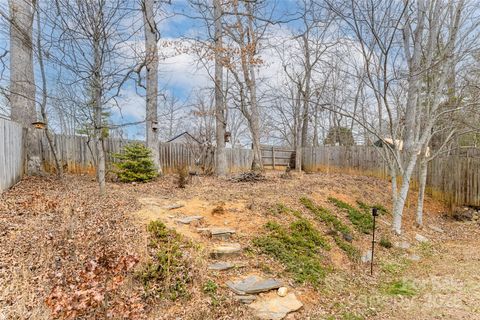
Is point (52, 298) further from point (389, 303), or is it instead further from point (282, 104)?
point (282, 104)

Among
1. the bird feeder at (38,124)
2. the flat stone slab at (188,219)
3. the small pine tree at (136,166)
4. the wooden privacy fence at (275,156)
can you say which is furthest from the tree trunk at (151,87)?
the wooden privacy fence at (275,156)

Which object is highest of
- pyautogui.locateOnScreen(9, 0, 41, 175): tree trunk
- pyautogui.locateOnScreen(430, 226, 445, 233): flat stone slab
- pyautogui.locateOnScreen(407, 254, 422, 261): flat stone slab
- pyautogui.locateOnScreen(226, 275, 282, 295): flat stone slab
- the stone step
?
pyautogui.locateOnScreen(9, 0, 41, 175): tree trunk

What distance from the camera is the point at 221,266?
11.1ft

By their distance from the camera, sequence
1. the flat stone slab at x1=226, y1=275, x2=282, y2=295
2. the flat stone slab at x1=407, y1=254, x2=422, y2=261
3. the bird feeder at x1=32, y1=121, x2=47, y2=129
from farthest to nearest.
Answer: the bird feeder at x1=32, y1=121, x2=47, y2=129 < the flat stone slab at x1=407, y1=254, x2=422, y2=261 < the flat stone slab at x1=226, y1=275, x2=282, y2=295

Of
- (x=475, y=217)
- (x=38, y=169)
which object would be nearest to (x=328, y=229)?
(x=475, y=217)

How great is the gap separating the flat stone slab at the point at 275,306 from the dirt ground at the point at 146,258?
3.7 inches

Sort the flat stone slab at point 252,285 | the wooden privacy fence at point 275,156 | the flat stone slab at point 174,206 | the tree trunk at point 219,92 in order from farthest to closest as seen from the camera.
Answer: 1. the wooden privacy fence at point 275,156
2. the tree trunk at point 219,92
3. the flat stone slab at point 174,206
4. the flat stone slab at point 252,285

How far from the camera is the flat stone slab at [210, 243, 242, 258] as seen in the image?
3590mm

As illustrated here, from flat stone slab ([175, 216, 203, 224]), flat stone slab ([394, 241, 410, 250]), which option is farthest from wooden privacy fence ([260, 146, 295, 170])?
flat stone slab ([175, 216, 203, 224])

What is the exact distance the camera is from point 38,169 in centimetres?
667

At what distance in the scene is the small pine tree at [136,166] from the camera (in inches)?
286

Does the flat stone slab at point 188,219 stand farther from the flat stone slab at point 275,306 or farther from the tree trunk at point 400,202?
the tree trunk at point 400,202

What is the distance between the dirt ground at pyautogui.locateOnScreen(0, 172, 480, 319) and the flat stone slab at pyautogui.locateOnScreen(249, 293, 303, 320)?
0.10 m

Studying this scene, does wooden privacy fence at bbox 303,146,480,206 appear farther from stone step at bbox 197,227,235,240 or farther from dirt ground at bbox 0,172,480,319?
stone step at bbox 197,227,235,240
